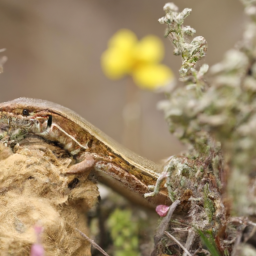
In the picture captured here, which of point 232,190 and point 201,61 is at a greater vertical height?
point 201,61

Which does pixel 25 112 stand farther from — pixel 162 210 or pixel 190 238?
pixel 190 238

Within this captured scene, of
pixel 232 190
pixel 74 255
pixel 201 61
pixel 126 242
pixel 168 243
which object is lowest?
pixel 126 242

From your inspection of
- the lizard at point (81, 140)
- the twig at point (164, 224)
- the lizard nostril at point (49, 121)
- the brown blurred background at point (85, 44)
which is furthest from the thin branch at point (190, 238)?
the brown blurred background at point (85, 44)

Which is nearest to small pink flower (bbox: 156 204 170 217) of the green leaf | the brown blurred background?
the green leaf

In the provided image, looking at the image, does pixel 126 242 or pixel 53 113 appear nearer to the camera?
pixel 53 113

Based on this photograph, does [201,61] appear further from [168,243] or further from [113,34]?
[113,34]

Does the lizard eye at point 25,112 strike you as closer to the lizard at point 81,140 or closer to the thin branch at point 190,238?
the lizard at point 81,140

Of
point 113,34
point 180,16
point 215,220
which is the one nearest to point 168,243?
point 215,220
